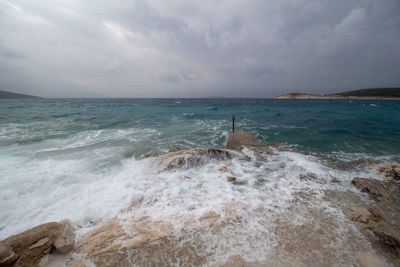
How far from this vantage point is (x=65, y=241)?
286 cm

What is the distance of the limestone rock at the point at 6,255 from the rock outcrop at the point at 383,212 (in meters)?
7.18

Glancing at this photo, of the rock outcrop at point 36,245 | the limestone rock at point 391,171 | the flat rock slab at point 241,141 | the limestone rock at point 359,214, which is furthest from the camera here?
the flat rock slab at point 241,141

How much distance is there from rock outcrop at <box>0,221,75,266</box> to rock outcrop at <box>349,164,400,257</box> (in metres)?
6.73

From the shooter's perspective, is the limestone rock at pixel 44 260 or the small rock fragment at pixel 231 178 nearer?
the limestone rock at pixel 44 260

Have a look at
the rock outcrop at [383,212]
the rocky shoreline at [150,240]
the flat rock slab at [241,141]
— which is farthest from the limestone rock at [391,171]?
the flat rock slab at [241,141]

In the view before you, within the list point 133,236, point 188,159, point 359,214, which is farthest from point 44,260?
point 359,214

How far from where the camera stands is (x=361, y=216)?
3676 millimetres

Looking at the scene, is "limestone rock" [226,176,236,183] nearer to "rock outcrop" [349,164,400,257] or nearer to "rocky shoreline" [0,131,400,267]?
"rocky shoreline" [0,131,400,267]

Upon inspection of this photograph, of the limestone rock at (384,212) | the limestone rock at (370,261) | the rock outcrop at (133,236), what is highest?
the rock outcrop at (133,236)

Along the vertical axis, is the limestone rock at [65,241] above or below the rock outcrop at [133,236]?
above

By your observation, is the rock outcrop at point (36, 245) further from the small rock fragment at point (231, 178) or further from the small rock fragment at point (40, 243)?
the small rock fragment at point (231, 178)

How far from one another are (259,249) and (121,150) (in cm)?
865

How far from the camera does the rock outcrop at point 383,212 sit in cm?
314

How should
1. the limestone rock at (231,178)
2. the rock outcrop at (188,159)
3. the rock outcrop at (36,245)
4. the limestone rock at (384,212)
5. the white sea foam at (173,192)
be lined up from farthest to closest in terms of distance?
the rock outcrop at (188,159), the limestone rock at (231,178), the white sea foam at (173,192), the limestone rock at (384,212), the rock outcrop at (36,245)
